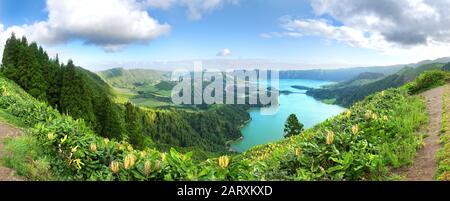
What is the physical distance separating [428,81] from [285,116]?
140 feet

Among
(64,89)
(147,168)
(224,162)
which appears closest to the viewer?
(224,162)

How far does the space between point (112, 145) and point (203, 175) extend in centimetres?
230

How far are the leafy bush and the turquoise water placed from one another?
11.5 ft

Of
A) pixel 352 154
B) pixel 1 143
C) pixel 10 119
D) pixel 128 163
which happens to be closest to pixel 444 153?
pixel 352 154

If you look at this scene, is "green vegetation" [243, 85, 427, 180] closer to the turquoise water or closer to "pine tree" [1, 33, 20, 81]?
the turquoise water

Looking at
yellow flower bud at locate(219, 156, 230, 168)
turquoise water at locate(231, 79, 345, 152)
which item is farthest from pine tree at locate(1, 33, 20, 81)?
yellow flower bud at locate(219, 156, 230, 168)

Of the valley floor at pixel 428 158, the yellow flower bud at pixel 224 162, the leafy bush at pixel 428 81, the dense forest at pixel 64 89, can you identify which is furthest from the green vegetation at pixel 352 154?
the dense forest at pixel 64 89

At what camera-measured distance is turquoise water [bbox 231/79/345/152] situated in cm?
2728

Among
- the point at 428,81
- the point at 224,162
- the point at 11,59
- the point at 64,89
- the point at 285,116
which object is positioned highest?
the point at 11,59

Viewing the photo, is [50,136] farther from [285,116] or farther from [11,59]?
[285,116]

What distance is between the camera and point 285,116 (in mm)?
60219

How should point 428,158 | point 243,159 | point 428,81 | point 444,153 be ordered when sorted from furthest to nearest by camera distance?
point 428,81
point 428,158
point 444,153
point 243,159
